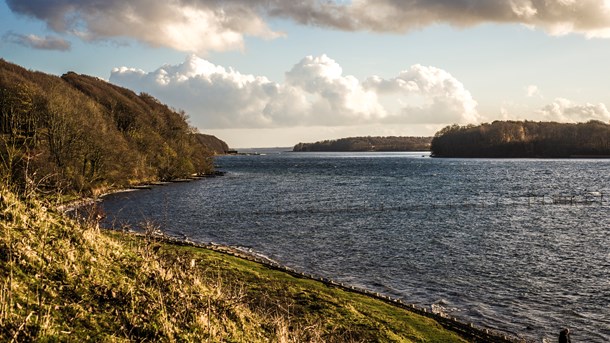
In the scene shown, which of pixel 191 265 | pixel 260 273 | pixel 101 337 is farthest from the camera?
pixel 260 273

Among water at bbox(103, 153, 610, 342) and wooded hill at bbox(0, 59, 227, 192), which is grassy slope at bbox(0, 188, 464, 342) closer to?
water at bbox(103, 153, 610, 342)

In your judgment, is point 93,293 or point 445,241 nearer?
point 93,293

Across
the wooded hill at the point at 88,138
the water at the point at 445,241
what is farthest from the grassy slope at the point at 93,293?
the wooded hill at the point at 88,138

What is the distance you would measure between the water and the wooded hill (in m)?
8.79

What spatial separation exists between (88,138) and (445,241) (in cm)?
6894

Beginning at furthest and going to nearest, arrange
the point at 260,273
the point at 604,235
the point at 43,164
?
1. the point at 43,164
2. the point at 604,235
3. the point at 260,273

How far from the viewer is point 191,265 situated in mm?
14570

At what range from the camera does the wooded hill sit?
73.8m

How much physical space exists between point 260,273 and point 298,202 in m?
53.3

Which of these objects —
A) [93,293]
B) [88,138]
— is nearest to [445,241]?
[93,293]

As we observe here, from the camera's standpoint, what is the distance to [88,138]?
3305 inches

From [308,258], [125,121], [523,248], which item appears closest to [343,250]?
[308,258]

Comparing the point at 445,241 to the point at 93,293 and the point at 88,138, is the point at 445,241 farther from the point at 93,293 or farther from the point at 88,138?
the point at 88,138

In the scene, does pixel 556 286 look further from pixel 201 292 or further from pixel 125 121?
pixel 125 121
